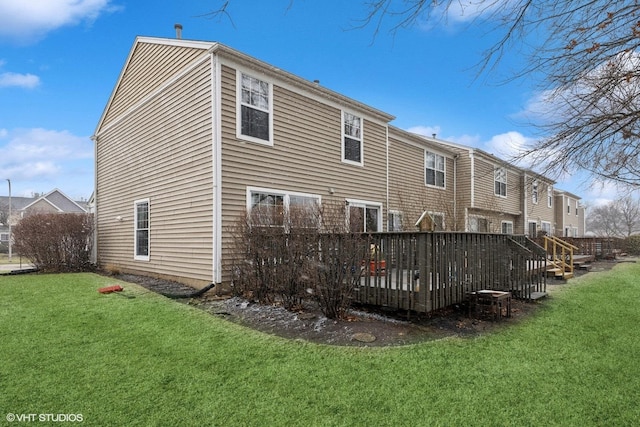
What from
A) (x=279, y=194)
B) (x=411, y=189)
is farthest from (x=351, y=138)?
(x=411, y=189)

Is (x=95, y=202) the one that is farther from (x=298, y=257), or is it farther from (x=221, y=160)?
(x=298, y=257)

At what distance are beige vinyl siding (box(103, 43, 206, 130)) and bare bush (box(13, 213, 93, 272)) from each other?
407 cm

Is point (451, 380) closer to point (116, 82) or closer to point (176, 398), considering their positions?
point (176, 398)

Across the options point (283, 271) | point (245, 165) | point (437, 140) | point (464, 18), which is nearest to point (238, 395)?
point (283, 271)

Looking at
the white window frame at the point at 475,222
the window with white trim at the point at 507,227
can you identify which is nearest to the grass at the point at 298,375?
the white window frame at the point at 475,222

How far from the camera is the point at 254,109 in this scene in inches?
342

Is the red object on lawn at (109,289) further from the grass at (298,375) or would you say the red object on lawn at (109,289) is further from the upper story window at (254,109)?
the upper story window at (254,109)

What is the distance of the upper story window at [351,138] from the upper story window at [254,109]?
9.82 ft

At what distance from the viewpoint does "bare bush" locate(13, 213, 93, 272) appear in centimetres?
1159

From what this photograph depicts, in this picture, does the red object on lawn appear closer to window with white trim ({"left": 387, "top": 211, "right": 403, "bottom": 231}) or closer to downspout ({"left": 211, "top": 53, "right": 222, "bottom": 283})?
downspout ({"left": 211, "top": 53, "right": 222, "bottom": 283})

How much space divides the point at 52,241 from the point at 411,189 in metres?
13.1

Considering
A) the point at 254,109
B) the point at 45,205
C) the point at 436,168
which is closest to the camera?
the point at 254,109

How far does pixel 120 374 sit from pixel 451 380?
3.21m

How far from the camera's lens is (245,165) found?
27.4ft
